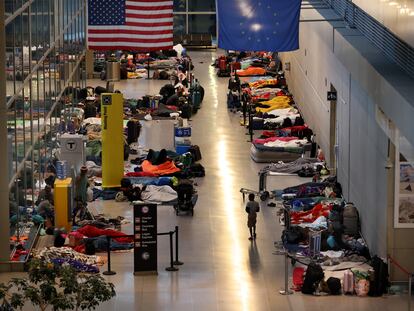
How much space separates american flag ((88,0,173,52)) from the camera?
33812mm

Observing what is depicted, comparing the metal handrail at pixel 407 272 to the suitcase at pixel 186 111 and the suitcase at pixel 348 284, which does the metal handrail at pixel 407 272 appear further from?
the suitcase at pixel 186 111

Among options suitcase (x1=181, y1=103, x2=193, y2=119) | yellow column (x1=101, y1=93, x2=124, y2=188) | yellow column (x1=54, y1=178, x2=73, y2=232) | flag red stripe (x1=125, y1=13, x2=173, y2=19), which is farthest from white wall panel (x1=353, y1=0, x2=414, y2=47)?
suitcase (x1=181, y1=103, x2=193, y2=119)

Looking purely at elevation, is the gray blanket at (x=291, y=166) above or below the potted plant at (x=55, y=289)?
below

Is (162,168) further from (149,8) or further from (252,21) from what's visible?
(252,21)

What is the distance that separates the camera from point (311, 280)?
2558 cm

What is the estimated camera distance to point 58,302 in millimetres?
19531

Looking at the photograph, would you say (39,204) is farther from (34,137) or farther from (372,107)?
(372,107)

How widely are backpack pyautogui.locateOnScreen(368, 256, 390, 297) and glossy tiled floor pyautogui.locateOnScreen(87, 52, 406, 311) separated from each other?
0.76 ft

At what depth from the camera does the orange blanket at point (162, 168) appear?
119 ft

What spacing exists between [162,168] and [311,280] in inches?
462

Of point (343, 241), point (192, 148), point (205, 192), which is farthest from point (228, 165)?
point (343, 241)

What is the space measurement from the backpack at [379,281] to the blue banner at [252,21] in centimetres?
589

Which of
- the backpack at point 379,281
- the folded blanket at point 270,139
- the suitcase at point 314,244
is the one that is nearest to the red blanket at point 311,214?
the suitcase at point 314,244

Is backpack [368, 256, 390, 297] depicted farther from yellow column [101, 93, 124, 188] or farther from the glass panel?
yellow column [101, 93, 124, 188]
